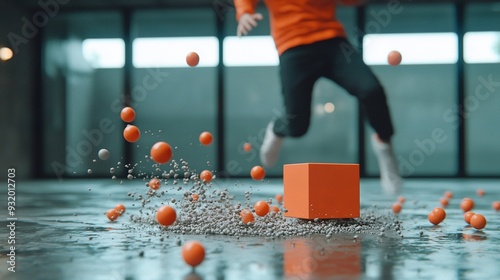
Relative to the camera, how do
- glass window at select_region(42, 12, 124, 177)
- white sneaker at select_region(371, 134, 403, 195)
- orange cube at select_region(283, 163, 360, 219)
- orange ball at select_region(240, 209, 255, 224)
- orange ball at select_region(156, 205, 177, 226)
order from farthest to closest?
glass window at select_region(42, 12, 124, 177), white sneaker at select_region(371, 134, 403, 195), orange cube at select_region(283, 163, 360, 219), orange ball at select_region(240, 209, 255, 224), orange ball at select_region(156, 205, 177, 226)

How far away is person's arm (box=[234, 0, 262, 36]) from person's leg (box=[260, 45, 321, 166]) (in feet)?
1.19

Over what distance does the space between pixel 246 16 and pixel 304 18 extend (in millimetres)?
375

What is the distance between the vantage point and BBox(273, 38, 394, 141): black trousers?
3.86 m

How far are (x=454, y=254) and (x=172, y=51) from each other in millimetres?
8522

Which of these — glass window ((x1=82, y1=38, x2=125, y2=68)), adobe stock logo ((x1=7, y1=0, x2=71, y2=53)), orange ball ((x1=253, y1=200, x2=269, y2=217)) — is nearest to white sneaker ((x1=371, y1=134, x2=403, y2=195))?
orange ball ((x1=253, y1=200, x2=269, y2=217))

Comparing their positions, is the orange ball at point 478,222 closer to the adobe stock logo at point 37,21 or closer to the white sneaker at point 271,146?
the white sneaker at point 271,146

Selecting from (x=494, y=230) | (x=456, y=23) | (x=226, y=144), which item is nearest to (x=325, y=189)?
(x=494, y=230)

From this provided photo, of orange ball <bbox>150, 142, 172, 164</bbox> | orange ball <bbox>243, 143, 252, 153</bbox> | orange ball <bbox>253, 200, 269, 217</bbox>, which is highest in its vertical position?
orange ball <bbox>150, 142, 172, 164</bbox>

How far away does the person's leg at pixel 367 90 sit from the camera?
383 centimetres

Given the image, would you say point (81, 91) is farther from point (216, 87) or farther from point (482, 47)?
point (482, 47)

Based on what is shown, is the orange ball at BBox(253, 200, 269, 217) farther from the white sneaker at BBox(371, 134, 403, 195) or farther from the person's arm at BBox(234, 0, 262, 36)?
the white sneaker at BBox(371, 134, 403, 195)

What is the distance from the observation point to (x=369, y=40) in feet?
32.5

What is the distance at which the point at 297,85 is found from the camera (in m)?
4.09

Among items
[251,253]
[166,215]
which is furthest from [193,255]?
[166,215]
